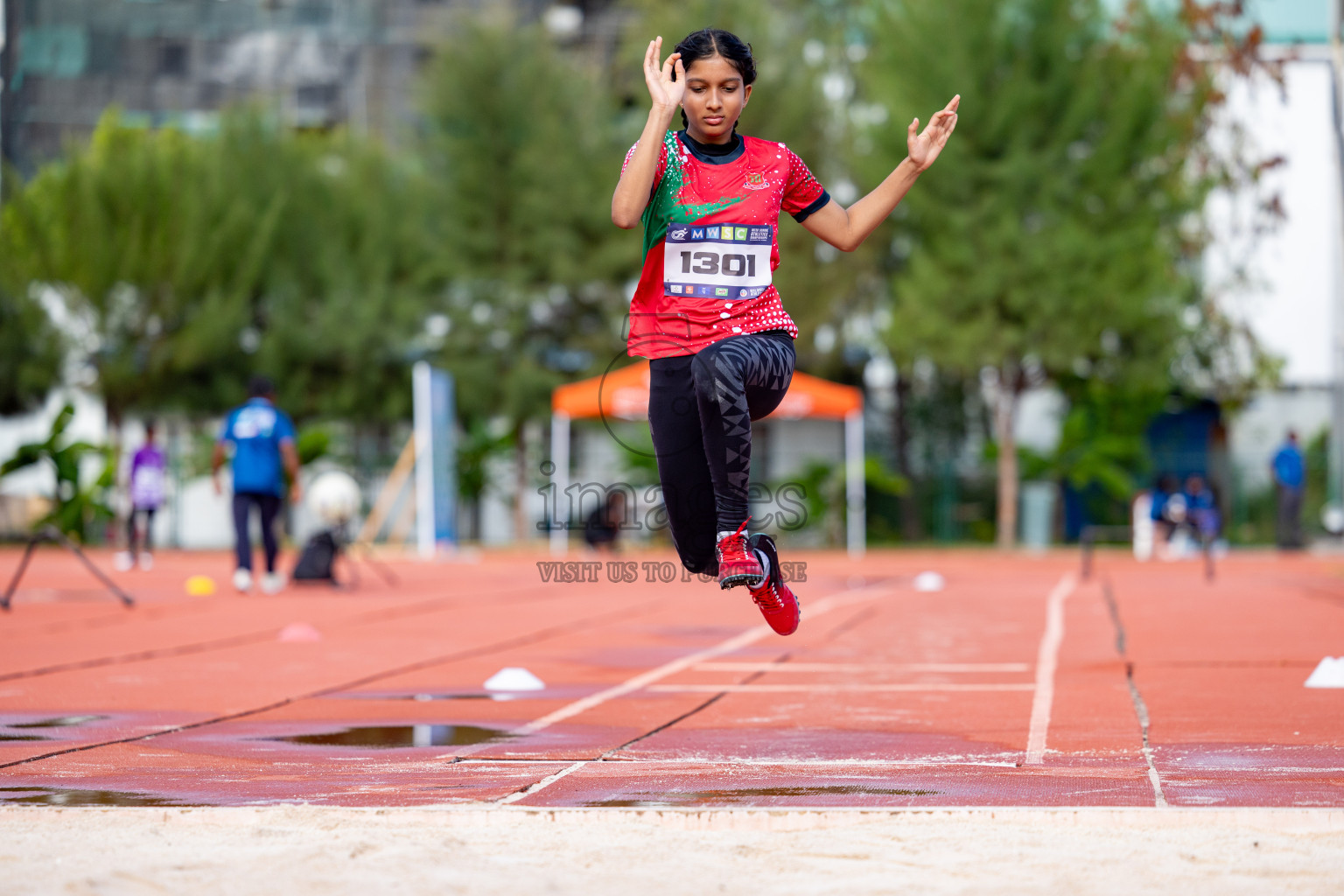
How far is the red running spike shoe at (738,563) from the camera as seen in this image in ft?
15.3

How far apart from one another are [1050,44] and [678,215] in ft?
64.9

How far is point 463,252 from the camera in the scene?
26.2 meters

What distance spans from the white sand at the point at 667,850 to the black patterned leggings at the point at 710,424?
1454 mm

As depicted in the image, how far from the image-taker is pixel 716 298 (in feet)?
15.9

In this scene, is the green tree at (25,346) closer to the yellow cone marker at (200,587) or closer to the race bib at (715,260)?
the yellow cone marker at (200,587)

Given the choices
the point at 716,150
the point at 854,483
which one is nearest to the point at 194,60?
the point at 854,483

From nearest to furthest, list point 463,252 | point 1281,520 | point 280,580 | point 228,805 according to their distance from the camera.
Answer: point 228,805, point 280,580, point 1281,520, point 463,252

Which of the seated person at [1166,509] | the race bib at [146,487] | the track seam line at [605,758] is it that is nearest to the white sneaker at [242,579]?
the race bib at [146,487]

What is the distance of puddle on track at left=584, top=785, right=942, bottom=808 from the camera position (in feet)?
11.7

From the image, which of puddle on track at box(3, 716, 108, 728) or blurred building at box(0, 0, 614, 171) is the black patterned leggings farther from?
blurred building at box(0, 0, 614, 171)

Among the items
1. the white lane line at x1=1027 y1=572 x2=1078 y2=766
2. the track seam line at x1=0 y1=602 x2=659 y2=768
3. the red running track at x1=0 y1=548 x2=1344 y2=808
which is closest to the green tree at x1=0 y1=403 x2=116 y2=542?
the red running track at x1=0 y1=548 x2=1344 y2=808

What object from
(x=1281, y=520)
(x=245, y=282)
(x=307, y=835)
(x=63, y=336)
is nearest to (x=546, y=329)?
(x=245, y=282)

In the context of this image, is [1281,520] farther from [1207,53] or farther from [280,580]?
[280,580]

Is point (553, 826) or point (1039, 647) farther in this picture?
point (1039, 647)
